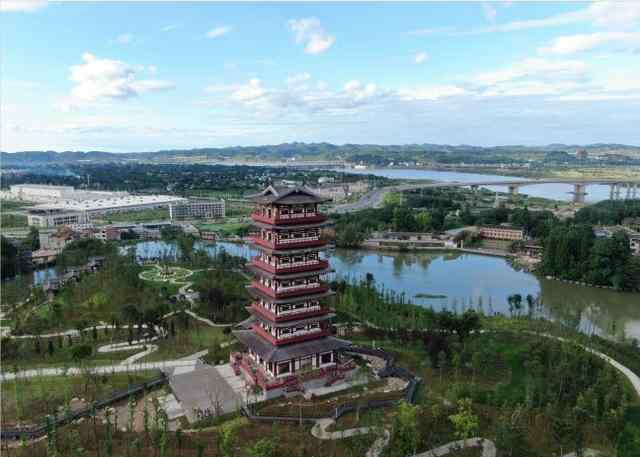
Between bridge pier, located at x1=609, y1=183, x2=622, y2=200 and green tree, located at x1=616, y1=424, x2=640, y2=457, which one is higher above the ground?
bridge pier, located at x1=609, y1=183, x2=622, y2=200

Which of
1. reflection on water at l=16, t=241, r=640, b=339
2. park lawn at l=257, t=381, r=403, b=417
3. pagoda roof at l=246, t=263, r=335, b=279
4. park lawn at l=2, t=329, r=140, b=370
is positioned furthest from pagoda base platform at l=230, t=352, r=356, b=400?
reflection on water at l=16, t=241, r=640, b=339

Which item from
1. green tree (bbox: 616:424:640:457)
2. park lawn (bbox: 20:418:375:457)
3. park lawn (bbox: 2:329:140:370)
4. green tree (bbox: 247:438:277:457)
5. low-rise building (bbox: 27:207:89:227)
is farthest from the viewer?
low-rise building (bbox: 27:207:89:227)

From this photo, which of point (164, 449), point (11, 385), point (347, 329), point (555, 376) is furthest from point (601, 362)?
point (11, 385)

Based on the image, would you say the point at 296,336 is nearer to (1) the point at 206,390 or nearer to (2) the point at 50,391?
(1) the point at 206,390

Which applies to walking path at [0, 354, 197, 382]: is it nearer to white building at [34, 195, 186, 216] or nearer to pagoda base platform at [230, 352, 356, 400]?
pagoda base platform at [230, 352, 356, 400]

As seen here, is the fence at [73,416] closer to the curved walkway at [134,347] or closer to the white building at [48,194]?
the curved walkway at [134,347]

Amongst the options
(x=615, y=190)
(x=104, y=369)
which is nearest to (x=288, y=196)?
(x=104, y=369)

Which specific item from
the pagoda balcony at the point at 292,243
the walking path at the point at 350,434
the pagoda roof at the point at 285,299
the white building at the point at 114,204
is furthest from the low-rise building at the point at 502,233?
the white building at the point at 114,204
